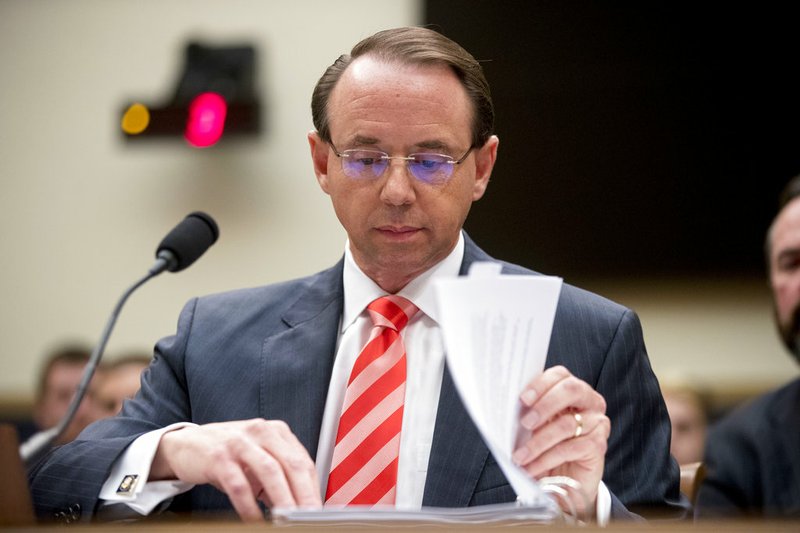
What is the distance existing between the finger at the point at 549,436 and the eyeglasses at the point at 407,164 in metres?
0.48

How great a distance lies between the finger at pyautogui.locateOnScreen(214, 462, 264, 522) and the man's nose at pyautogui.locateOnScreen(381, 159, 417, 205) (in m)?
0.50

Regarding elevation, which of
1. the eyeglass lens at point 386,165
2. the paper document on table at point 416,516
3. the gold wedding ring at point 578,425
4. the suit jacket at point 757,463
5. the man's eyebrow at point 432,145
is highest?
the man's eyebrow at point 432,145

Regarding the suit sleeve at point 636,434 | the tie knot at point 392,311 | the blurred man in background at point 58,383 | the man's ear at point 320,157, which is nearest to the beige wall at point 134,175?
the blurred man in background at point 58,383

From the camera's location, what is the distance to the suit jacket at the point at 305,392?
162 centimetres

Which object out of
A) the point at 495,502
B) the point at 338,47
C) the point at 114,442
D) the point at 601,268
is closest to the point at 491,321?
the point at 495,502

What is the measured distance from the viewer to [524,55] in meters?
3.71

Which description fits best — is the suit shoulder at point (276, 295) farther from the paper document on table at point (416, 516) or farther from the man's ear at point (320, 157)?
the paper document on table at point (416, 516)

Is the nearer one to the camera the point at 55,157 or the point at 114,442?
the point at 114,442

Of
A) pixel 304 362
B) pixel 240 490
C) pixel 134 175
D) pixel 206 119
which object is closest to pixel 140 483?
pixel 240 490

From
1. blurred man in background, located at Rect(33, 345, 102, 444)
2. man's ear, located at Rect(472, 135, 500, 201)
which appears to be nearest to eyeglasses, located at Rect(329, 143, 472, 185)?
man's ear, located at Rect(472, 135, 500, 201)

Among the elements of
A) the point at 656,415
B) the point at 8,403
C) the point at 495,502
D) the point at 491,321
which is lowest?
the point at 8,403

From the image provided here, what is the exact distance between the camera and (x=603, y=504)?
147cm

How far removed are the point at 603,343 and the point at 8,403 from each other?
2870 mm

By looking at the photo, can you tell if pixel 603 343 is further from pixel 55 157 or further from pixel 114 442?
pixel 55 157
